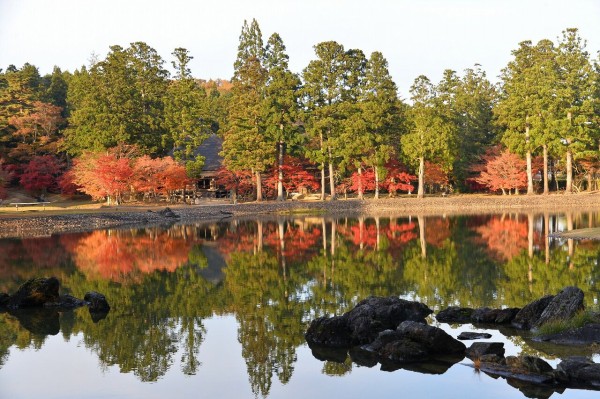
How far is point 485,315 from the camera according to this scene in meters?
12.2

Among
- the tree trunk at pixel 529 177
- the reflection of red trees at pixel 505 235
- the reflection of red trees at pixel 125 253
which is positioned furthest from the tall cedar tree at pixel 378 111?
the reflection of red trees at pixel 125 253

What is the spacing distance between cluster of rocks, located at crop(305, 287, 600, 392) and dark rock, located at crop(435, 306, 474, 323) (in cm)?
2

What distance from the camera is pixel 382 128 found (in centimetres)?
5031

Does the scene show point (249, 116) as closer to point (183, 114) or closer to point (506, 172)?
point (183, 114)

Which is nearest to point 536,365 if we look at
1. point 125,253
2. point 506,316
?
point 506,316

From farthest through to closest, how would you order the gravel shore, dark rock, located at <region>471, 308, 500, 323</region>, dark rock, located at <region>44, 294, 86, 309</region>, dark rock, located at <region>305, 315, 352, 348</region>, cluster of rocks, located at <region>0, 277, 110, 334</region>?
the gravel shore < dark rock, located at <region>44, 294, 86, 309</region> < cluster of rocks, located at <region>0, 277, 110, 334</region> < dark rock, located at <region>471, 308, 500, 323</region> < dark rock, located at <region>305, 315, 352, 348</region>

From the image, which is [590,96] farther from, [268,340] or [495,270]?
[268,340]

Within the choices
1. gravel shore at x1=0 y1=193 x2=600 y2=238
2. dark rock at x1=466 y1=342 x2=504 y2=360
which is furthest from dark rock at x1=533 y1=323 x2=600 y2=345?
gravel shore at x1=0 y1=193 x2=600 y2=238

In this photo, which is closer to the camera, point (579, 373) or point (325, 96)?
point (579, 373)

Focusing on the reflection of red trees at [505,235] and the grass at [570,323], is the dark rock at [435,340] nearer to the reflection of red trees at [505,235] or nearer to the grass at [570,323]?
the grass at [570,323]

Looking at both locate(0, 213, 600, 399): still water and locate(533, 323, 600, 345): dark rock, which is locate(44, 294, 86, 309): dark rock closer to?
locate(0, 213, 600, 399): still water

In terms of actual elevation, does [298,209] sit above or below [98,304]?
above

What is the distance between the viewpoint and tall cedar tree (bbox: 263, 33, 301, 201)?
48719 millimetres

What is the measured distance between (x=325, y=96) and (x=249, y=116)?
6.32 metres
